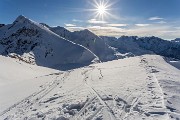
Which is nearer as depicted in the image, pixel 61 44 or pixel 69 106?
pixel 69 106

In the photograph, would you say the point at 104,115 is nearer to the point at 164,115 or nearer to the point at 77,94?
the point at 164,115

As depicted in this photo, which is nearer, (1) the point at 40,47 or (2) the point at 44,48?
(2) the point at 44,48

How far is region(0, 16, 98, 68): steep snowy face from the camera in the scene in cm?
13025

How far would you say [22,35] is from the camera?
184m

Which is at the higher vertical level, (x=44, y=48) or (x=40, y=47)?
(x=40, y=47)

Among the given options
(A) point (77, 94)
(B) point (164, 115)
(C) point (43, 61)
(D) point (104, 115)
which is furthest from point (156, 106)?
(C) point (43, 61)

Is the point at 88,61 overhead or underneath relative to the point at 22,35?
underneath

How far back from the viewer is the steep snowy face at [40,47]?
130m

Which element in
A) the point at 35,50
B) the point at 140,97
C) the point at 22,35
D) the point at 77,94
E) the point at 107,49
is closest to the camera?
the point at 140,97

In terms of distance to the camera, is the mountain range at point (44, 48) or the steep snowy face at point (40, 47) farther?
the steep snowy face at point (40, 47)

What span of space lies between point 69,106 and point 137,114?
10.7 ft

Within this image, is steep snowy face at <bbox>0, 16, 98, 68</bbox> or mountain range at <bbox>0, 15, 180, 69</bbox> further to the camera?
steep snowy face at <bbox>0, 16, 98, 68</bbox>

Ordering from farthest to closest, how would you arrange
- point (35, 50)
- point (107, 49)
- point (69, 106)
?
point (107, 49) → point (35, 50) → point (69, 106)

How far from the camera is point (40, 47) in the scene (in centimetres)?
15538
